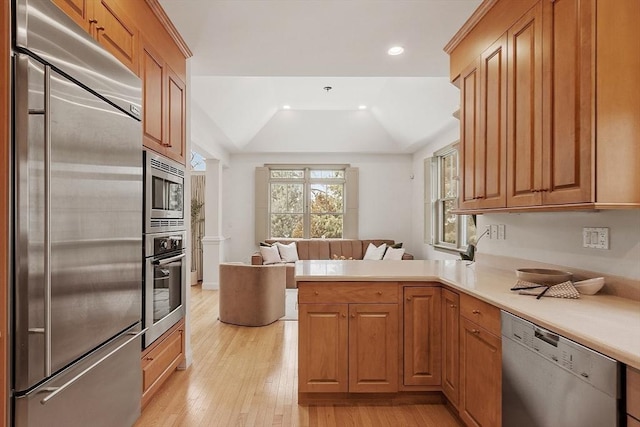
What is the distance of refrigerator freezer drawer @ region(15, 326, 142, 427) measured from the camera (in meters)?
1.18

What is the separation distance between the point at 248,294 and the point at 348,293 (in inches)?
82.1

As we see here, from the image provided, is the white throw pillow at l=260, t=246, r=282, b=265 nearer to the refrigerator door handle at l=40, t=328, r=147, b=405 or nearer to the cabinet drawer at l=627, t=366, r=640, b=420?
the refrigerator door handle at l=40, t=328, r=147, b=405

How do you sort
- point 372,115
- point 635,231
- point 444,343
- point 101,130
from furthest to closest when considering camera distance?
point 372,115 → point 444,343 → point 635,231 → point 101,130

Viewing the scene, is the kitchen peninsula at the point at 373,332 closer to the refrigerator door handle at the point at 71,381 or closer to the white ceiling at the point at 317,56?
the refrigerator door handle at the point at 71,381

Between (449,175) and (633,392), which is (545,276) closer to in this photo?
(633,392)

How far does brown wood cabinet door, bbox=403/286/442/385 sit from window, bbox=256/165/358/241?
5.01 metres

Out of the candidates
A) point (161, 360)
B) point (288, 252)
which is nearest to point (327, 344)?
point (161, 360)

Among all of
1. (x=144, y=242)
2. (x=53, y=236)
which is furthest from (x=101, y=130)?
(x=144, y=242)

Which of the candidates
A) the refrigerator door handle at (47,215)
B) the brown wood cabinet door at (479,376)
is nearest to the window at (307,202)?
the brown wood cabinet door at (479,376)

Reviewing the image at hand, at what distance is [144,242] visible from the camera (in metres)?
2.13

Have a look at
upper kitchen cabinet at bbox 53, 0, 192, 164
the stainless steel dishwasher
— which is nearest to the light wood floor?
the stainless steel dishwasher

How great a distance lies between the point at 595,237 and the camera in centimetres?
185

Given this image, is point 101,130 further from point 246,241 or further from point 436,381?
point 246,241

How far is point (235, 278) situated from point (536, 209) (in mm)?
3230
